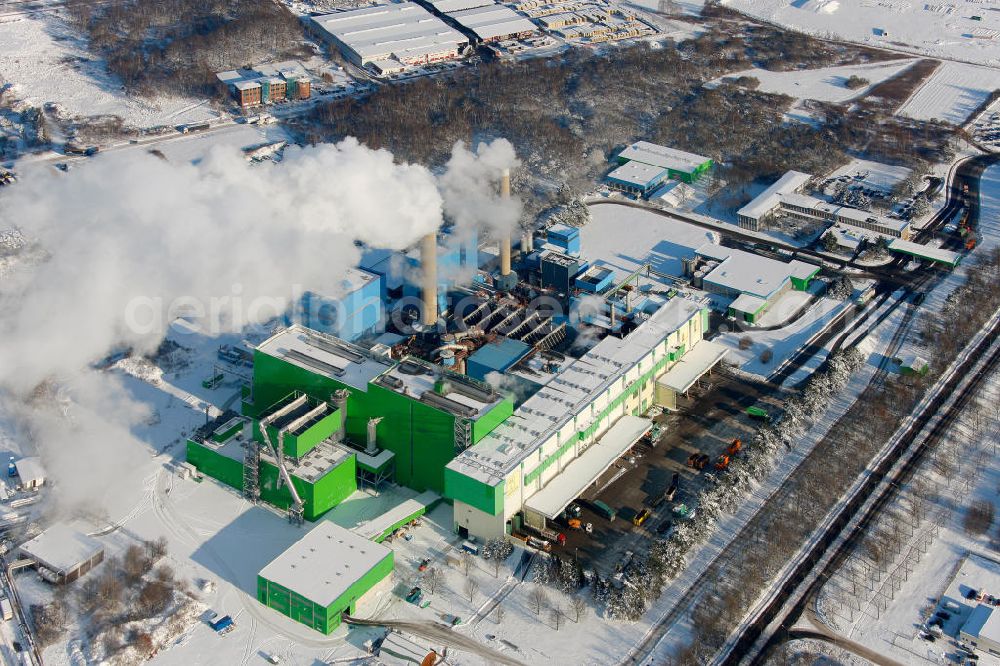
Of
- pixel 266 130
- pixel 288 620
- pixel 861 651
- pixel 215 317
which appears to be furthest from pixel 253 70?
pixel 861 651

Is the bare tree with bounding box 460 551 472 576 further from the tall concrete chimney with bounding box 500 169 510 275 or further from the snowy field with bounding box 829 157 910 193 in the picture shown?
the snowy field with bounding box 829 157 910 193

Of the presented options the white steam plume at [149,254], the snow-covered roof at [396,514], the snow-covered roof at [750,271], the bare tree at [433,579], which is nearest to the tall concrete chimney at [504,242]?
the white steam plume at [149,254]

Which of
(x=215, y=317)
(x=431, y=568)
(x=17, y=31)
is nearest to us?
(x=431, y=568)

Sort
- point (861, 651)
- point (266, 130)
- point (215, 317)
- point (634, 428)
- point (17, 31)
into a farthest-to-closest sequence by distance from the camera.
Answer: point (17, 31) → point (266, 130) → point (215, 317) → point (634, 428) → point (861, 651)

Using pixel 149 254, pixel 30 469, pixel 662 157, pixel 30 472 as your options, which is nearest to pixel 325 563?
pixel 30 472

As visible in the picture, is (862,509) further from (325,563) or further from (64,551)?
(64,551)

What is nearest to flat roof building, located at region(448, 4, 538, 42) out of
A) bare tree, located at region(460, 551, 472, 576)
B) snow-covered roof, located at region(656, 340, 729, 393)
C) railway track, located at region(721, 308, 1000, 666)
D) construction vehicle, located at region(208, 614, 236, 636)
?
snow-covered roof, located at region(656, 340, 729, 393)

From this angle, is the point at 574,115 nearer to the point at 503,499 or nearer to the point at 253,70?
the point at 253,70
